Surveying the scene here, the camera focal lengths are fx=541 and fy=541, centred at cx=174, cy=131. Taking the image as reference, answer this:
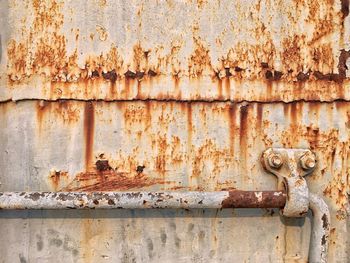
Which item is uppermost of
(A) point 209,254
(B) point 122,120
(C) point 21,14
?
(C) point 21,14

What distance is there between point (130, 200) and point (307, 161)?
472 millimetres

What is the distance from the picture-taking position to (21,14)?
138cm

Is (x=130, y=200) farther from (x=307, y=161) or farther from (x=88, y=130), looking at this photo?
(x=307, y=161)

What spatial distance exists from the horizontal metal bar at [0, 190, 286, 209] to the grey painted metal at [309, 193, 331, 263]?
0.41ft

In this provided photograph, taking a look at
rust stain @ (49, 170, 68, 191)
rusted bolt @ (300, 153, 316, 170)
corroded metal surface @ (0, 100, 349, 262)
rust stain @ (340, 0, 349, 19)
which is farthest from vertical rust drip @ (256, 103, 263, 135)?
rust stain @ (49, 170, 68, 191)

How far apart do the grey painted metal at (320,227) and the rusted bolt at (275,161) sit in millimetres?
115

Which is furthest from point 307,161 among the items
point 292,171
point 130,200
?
point 130,200

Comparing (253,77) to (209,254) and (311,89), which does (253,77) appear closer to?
(311,89)

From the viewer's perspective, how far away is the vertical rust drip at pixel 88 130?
1384 millimetres

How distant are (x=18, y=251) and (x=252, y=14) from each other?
862 millimetres

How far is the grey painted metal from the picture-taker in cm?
139

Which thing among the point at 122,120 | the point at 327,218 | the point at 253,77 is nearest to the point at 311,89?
the point at 253,77

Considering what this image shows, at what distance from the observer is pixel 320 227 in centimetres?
139

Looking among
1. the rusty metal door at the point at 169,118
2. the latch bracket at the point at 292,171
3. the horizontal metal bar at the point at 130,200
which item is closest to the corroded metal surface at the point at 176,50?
the rusty metal door at the point at 169,118
